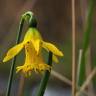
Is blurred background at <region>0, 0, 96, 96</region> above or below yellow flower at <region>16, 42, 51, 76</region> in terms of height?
below

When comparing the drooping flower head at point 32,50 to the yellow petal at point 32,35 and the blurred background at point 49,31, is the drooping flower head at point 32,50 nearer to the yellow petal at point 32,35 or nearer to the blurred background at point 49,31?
the yellow petal at point 32,35

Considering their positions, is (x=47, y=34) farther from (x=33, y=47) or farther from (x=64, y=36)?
(x=33, y=47)

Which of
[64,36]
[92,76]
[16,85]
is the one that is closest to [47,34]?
[64,36]

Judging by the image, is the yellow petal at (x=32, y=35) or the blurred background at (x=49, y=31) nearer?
the yellow petal at (x=32, y=35)

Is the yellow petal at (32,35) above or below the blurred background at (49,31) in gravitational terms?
above

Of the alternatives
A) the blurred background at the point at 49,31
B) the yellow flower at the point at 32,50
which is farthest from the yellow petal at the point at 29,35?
the blurred background at the point at 49,31

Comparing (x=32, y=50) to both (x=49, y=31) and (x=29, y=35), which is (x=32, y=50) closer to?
(x=29, y=35)

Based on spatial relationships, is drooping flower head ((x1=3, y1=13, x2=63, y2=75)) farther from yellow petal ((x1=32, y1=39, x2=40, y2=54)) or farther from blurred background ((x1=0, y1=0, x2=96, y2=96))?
blurred background ((x1=0, y1=0, x2=96, y2=96))

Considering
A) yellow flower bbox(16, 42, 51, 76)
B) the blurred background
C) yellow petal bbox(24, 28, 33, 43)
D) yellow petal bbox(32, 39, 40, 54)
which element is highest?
yellow petal bbox(24, 28, 33, 43)

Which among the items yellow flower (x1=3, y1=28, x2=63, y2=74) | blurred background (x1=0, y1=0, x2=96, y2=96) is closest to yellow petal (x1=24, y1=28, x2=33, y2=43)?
yellow flower (x1=3, y1=28, x2=63, y2=74)

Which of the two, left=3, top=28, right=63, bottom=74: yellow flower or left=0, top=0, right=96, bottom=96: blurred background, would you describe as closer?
left=3, top=28, right=63, bottom=74: yellow flower
